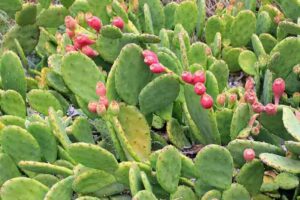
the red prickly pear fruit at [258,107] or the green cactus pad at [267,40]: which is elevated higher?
the red prickly pear fruit at [258,107]

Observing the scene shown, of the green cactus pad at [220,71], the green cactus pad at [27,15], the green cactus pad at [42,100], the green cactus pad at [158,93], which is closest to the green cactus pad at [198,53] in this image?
the green cactus pad at [220,71]

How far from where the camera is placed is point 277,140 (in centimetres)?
200

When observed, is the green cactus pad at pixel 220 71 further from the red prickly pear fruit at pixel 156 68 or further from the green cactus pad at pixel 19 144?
the green cactus pad at pixel 19 144

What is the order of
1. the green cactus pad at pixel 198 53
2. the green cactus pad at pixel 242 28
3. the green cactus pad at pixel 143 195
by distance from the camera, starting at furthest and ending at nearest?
the green cactus pad at pixel 242 28, the green cactus pad at pixel 198 53, the green cactus pad at pixel 143 195

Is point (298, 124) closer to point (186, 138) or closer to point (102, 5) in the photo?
point (186, 138)

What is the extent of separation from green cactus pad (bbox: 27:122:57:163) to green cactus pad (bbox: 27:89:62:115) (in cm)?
28

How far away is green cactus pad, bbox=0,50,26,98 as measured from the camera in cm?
230

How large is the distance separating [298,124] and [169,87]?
44 centimetres

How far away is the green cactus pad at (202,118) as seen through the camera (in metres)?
1.93

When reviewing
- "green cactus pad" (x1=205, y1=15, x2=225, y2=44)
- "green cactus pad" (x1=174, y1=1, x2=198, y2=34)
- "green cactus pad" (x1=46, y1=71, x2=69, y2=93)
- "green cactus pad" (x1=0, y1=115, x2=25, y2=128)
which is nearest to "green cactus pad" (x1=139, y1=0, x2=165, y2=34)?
"green cactus pad" (x1=174, y1=1, x2=198, y2=34)

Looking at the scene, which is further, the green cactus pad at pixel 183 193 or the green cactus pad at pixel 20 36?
the green cactus pad at pixel 20 36

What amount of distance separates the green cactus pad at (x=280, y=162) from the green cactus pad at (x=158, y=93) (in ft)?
1.31

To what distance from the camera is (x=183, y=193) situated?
1821 millimetres

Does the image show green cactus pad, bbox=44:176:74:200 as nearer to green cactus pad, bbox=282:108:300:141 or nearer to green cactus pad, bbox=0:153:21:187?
green cactus pad, bbox=0:153:21:187
